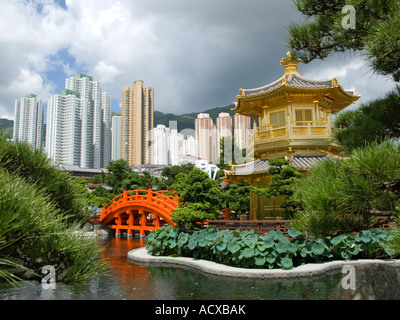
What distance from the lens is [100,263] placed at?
Answer: 291 cm

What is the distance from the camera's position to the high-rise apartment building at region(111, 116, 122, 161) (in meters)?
76.2

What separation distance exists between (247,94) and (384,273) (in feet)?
32.6

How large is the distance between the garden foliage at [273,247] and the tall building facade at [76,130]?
6090 cm

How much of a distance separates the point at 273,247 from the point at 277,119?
6393mm

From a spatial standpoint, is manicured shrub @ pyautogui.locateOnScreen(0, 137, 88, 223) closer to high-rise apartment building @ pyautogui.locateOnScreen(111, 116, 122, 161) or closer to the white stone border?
the white stone border

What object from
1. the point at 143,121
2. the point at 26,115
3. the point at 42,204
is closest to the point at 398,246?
the point at 42,204

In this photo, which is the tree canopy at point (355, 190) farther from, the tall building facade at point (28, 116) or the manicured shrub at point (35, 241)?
the tall building facade at point (28, 116)

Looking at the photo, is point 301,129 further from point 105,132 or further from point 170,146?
point 105,132

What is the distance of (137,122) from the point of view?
66.4 m

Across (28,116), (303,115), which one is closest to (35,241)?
(303,115)

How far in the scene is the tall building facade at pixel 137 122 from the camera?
6575cm

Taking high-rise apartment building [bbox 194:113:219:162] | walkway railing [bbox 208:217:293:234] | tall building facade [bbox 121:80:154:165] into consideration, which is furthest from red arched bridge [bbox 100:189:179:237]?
tall building facade [bbox 121:80:154:165]

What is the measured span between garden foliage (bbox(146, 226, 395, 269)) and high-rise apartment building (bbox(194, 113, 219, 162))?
147 feet

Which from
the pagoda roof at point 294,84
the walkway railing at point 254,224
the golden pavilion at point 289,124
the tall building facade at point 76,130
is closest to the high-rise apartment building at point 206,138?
the tall building facade at point 76,130
